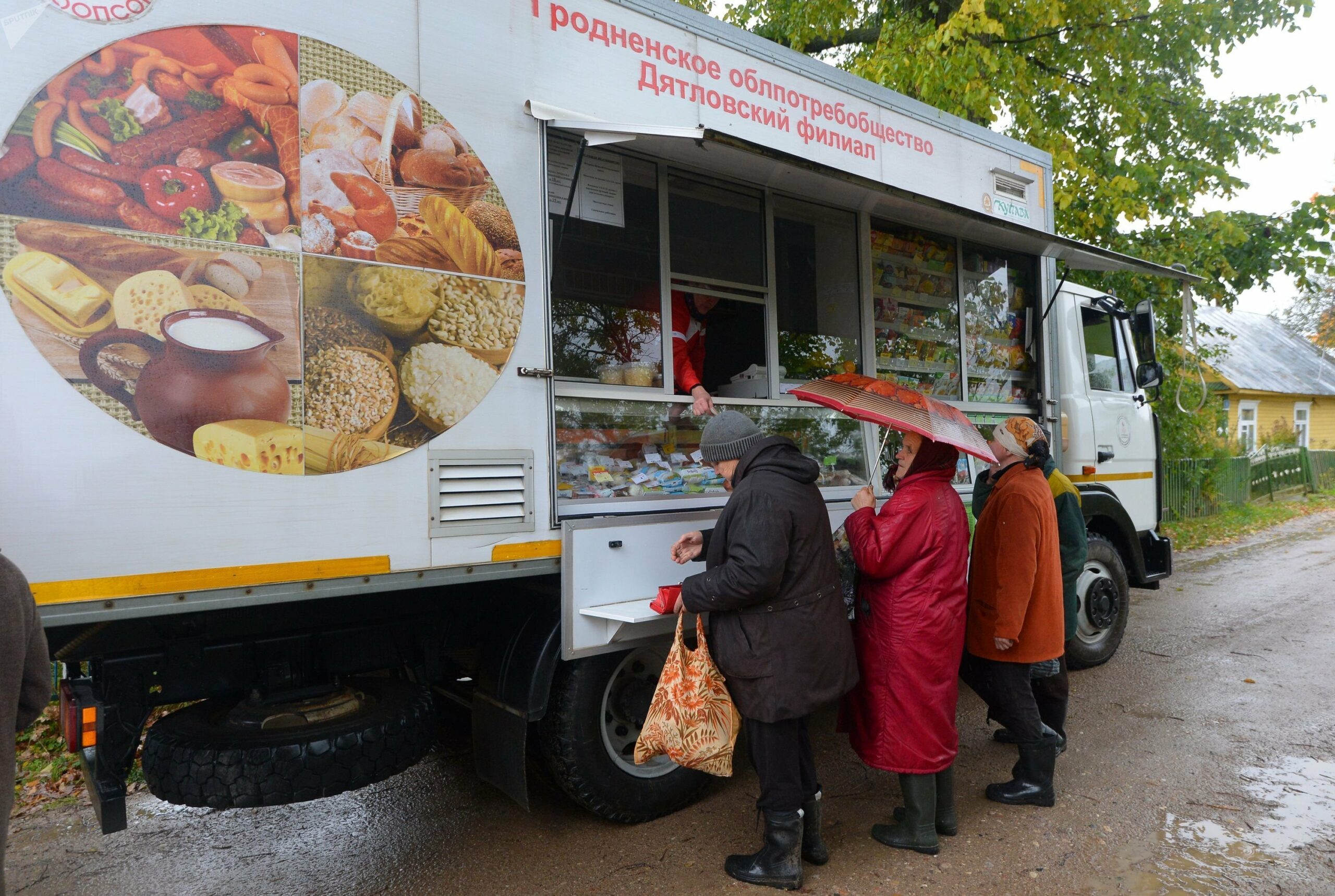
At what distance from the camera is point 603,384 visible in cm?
367

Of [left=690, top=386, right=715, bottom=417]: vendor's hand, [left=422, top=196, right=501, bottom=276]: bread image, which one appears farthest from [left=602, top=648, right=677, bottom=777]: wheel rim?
[left=422, top=196, right=501, bottom=276]: bread image

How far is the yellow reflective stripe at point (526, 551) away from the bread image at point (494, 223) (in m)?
1.02

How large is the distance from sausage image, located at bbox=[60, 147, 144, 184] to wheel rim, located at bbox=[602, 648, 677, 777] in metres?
2.32

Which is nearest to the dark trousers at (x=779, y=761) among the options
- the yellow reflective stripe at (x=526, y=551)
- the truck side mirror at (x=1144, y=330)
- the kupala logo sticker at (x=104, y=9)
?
the yellow reflective stripe at (x=526, y=551)

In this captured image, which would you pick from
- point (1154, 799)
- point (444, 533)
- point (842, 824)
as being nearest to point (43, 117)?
point (444, 533)

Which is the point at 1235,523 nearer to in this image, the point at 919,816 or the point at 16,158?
the point at 919,816

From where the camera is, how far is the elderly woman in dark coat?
297 cm

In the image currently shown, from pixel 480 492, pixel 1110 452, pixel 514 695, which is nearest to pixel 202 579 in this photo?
pixel 480 492

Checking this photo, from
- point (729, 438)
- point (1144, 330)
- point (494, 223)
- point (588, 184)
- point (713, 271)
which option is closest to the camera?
point (494, 223)

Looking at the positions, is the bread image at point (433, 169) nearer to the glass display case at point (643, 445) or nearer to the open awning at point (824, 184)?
the open awning at point (824, 184)

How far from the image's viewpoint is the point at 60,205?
7.39ft

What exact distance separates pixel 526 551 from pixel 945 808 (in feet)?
6.53

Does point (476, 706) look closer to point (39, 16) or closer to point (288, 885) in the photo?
point (288, 885)

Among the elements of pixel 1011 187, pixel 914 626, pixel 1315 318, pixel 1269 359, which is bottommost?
pixel 914 626
